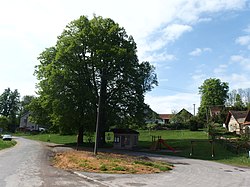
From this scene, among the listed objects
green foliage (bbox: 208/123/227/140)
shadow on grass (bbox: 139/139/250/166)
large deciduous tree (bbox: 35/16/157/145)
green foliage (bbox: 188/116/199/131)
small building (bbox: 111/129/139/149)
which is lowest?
shadow on grass (bbox: 139/139/250/166)

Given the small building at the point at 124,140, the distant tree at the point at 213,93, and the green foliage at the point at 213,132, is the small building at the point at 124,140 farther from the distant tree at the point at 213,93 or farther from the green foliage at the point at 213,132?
the distant tree at the point at 213,93

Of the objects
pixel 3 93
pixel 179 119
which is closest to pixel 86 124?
pixel 179 119

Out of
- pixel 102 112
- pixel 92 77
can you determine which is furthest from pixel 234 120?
pixel 92 77

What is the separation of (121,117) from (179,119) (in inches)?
1396

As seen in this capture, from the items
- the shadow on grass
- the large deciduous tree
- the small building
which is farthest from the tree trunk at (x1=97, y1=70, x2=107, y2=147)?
the shadow on grass

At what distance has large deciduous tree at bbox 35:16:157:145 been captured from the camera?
126 ft

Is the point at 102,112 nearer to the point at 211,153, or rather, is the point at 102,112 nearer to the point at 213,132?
the point at 211,153

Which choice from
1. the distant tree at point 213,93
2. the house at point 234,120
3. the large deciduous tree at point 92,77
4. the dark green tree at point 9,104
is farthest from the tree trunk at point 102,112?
the dark green tree at point 9,104

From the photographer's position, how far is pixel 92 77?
41.7m

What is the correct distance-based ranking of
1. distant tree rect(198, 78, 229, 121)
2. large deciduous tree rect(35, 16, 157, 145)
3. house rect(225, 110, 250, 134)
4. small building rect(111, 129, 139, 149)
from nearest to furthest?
large deciduous tree rect(35, 16, 157, 145), small building rect(111, 129, 139, 149), house rect(225, 110, 250, 134), distant tree rect(198, 78, 229, 121)

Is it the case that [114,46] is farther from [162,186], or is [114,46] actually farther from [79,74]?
[162,186]

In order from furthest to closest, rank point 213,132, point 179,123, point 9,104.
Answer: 1. point 9,104
2. point 179,123
3. point 213,132

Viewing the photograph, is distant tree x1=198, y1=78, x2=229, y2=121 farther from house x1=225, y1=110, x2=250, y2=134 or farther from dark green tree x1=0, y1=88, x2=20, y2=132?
dark green tree x1=0, y1=88, x2=20, y2=132

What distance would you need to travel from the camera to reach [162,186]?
1321 cm
